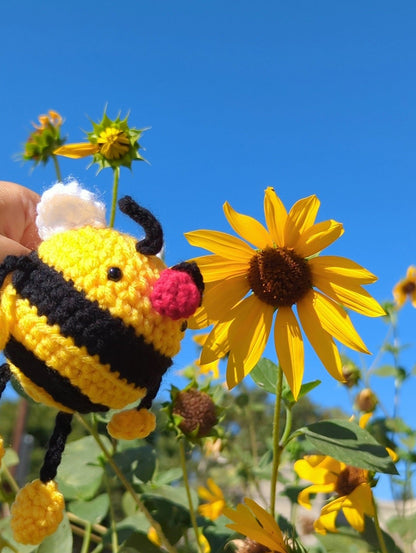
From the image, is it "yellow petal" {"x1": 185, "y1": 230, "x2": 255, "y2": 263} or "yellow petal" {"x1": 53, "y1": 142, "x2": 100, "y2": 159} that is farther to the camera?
"yellow petal" {"x1": 53, "y1": 142, "x2": 100, "y2": 159}

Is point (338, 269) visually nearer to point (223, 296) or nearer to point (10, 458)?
point (223, 296)

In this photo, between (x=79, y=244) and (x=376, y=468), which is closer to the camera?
(x=79, y=244)

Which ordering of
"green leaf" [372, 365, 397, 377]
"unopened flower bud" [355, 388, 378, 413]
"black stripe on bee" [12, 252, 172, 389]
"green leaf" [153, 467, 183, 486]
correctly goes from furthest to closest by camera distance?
"green leaf" [372, 365, 397, 377], "unopened flower bud" [355, 388, 378, 413], "green leaf" [153, 467, 183, 486], "black stripe on bee" [12, 252, 172, 389]

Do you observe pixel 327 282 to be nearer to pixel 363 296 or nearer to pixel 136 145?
pixel 363 296

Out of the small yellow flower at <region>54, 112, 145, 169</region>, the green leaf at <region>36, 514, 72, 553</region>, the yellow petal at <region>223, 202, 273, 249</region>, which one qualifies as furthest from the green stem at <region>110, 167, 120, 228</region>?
the green leaf at <region>36, 514, 72, 553</region>

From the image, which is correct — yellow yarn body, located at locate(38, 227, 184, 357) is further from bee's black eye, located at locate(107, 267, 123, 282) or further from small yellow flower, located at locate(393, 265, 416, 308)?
small yellow flower, located at locate(393, 265, 416, 308)

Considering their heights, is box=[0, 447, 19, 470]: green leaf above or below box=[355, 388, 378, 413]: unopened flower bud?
below

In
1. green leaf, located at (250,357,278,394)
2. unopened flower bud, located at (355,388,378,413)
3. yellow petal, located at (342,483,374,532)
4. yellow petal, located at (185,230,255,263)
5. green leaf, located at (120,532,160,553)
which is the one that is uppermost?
unopened flower bud, located at (355,388,378,413)

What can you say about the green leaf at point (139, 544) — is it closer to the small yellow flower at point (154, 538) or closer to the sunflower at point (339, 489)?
the small yellow flower at point (154, 538)

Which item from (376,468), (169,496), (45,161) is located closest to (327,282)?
(376,468)
